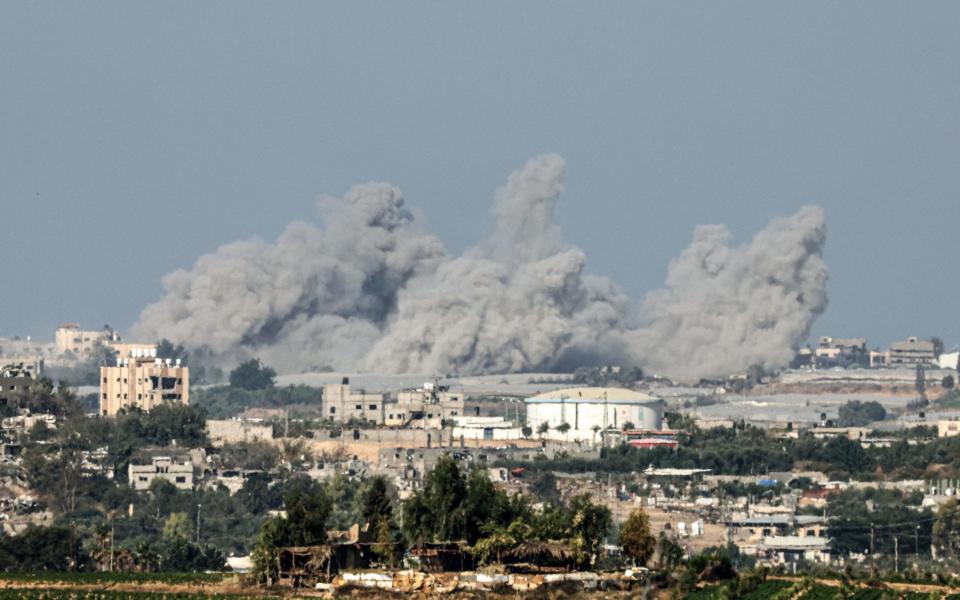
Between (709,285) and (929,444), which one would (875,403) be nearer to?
(709,285)

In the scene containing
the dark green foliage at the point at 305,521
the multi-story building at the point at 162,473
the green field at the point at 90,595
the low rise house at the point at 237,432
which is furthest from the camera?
the low rise house at the point at 237,432

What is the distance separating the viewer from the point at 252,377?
413ft

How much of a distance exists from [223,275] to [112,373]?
19.0 meters

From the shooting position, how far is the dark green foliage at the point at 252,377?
12554 centimetres

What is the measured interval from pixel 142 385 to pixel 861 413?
3064cm

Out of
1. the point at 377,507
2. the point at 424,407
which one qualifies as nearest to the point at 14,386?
the point at 424,407

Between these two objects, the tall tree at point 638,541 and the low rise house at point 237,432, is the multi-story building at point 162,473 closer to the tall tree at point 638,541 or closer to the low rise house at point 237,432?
the low rise house at point 237,432

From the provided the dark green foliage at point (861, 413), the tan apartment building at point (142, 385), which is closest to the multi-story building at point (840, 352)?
the dark green foliage at point (861, 413)

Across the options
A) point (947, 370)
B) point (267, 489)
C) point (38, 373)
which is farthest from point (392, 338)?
point (267, 489)

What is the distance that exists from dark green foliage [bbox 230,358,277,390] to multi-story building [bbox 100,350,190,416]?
16.1 metres

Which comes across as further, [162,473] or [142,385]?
[142,385]

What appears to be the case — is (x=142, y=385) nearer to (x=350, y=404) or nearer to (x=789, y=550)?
(x=350, y=404)

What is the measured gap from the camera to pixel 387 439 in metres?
98.5

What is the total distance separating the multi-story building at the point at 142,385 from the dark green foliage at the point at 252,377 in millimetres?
16139
